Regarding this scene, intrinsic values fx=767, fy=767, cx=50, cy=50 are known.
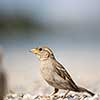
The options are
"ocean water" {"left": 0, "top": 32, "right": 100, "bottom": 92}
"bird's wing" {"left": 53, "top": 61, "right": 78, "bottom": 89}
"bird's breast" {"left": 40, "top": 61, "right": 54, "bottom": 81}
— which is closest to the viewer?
"bird's breast" {"left": 40, "top": 61, "right": 54, "bottom": 81}

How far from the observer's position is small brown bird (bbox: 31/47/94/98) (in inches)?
299

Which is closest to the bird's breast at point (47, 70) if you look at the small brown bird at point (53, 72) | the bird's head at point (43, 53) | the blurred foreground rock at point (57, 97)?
the small brown bird at point (53, 72)

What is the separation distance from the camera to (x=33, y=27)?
69.2ft

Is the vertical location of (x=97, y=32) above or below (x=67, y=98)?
above

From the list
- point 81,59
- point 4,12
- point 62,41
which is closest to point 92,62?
point 81,59

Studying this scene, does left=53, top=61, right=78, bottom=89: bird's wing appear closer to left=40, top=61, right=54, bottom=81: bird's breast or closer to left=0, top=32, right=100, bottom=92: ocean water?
left=40, top=61, right=54, bottom=81: bird's breast

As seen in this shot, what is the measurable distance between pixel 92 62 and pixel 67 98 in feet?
21.8

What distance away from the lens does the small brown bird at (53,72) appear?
7.59m

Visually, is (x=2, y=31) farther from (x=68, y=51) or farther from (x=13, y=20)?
(x=68, y=51)

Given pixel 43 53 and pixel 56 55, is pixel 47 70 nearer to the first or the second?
pixel 43 53

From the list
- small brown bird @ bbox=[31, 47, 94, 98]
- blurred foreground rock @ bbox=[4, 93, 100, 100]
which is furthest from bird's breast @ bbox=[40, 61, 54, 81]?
blurred foreground rock @ bbox=[4, 93, 100, 100]

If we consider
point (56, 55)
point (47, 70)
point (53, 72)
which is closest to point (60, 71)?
point (53, 72)

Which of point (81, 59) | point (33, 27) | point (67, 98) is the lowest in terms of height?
point (67, 98)

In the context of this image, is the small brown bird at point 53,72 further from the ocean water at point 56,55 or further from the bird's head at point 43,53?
the ocean water at point 56,55
